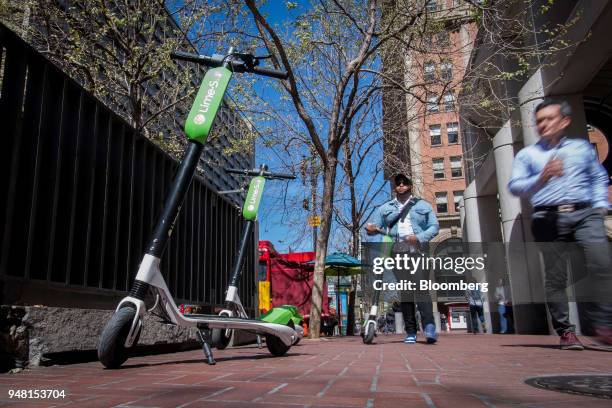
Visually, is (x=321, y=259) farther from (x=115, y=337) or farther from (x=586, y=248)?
(x=115, y=337)

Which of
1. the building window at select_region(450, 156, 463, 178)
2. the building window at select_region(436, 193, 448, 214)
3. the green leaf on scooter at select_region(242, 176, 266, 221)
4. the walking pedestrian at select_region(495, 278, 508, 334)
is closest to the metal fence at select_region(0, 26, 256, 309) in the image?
the green leaf on scooter at select_region(242, 176, 266, 221)

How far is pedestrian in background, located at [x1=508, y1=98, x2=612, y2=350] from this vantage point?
3396 millimetres

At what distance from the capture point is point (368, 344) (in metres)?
6.97

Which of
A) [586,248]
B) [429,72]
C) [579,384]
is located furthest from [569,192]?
[429,72]

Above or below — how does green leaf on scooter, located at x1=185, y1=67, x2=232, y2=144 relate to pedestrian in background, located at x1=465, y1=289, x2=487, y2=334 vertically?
above

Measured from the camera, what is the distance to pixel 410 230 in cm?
648

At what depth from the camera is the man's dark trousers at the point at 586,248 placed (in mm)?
3439

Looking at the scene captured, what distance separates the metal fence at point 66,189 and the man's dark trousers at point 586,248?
11.9 ft

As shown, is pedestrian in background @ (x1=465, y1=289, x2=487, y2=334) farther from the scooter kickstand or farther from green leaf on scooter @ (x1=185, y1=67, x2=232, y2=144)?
green leaf on scooter @ (x1=185, y1=67, x2=232, y2=144)

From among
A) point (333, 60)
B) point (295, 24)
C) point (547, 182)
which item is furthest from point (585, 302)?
point (333, 60)

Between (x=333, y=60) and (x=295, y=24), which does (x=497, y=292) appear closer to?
(x=333, y=60)

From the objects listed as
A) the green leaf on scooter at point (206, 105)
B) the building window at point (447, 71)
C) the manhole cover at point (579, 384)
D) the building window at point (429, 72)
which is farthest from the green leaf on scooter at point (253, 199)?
the building window at point (447, 71)

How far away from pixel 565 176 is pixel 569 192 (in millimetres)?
132

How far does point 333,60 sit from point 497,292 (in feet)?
30.7
